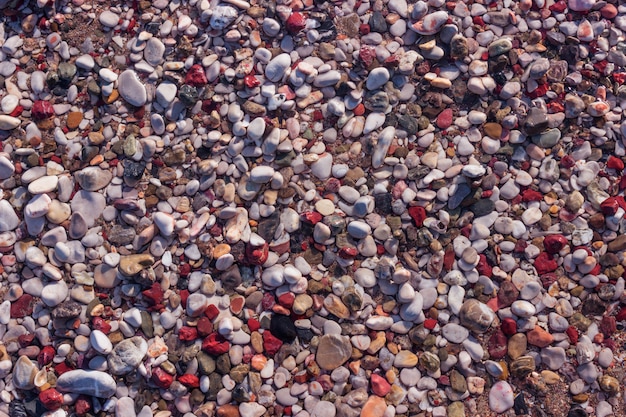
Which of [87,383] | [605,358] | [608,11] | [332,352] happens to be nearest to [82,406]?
[87,383]

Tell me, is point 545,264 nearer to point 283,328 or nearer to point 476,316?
point 476,316

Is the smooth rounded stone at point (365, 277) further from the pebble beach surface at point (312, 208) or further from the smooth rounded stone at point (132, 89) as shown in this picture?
the smooth rounded stone at point (132, 89)

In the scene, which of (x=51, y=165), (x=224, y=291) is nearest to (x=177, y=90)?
(x=51, y=165)

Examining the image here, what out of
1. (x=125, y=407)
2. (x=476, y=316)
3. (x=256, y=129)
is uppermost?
(x=256, y=129)

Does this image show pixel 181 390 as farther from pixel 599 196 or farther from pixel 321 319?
pixel 599 196

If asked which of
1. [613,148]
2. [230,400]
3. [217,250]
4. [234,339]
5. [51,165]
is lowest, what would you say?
[230,400]

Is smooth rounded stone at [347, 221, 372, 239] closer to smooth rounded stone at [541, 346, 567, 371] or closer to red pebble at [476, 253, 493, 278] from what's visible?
red pebble at [476, 253, 493, 278]
